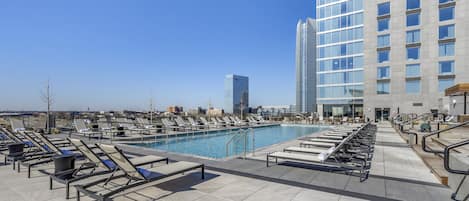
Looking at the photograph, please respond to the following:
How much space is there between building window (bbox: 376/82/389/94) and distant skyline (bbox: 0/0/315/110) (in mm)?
14847

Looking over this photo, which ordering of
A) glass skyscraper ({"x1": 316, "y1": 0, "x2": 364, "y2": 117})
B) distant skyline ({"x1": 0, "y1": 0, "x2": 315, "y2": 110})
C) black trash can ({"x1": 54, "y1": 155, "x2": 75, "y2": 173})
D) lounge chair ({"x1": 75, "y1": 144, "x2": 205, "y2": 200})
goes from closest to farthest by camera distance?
lounge chair ({"x1": 75, "y1": 144, "x2": 205, "y2": 200})
black trash can ({"x1": 54, "y1": 155, "x2": 75, "y2": 173})
distant skyline ({"x1": 0, "y1": 0, "x2": 315, "y2": 110})
glass skyscraper ({"x1": 316, "y1": 0, "x2": 364, "y2": 117})

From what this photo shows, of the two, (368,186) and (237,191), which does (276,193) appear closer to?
(237,191)

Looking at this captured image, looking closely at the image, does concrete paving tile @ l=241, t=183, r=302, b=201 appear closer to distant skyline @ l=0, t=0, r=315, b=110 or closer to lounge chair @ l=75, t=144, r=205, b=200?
lounge chair @ l=75, t=144, r=205, b=200

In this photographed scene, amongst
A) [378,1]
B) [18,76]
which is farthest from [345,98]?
[18,76]

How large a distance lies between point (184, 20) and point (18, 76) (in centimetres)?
1698

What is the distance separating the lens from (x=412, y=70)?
28703mm

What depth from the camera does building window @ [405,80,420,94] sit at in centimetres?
2836

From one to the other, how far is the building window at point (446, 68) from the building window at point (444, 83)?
824 mm

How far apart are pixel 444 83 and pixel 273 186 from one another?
109ft

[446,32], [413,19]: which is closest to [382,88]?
[446,32]

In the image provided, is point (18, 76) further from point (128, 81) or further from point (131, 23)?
point (131, 23)

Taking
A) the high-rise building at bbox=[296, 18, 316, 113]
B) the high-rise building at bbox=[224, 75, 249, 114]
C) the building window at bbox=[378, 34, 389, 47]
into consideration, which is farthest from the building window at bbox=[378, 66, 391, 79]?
the high-rise building at bbox=[296, 18, 316, 113]

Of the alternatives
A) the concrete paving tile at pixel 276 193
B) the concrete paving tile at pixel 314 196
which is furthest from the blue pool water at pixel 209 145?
the concrete paving tile at pixel 314 196

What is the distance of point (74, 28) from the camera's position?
1301cm
